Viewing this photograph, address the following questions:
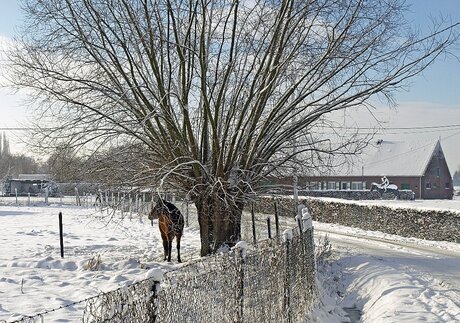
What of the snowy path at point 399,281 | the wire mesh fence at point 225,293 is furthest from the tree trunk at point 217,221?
the wire mesh fence at point 225,293

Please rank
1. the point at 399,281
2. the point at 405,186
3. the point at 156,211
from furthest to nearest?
1. the point at 405,186
2. the point at 156,211
3. the point at 399,281

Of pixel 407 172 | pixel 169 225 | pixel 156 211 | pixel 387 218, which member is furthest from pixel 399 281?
pixel 407 172

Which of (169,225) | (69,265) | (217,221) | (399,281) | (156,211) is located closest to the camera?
(399,281)

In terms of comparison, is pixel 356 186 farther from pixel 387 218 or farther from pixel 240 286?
pixel 240 286

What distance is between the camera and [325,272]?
12.6 m

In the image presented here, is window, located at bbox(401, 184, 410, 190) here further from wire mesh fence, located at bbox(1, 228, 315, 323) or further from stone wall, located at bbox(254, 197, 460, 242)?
wire mesh fence, located at bbox(1, 228, 315, 323)

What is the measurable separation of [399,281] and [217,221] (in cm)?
429

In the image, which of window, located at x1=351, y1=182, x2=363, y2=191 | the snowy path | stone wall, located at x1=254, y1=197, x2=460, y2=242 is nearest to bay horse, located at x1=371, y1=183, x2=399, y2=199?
window, located at x1=351, y1=182, x2=363, y2=191

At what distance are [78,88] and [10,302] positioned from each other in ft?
18.2

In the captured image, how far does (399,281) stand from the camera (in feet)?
34.6

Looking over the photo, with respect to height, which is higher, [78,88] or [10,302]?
[78,88]

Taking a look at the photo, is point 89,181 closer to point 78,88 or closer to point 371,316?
point 78,88

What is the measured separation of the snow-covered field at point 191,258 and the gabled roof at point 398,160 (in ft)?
148

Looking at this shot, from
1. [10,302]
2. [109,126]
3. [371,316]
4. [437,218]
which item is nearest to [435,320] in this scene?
[371,316]
